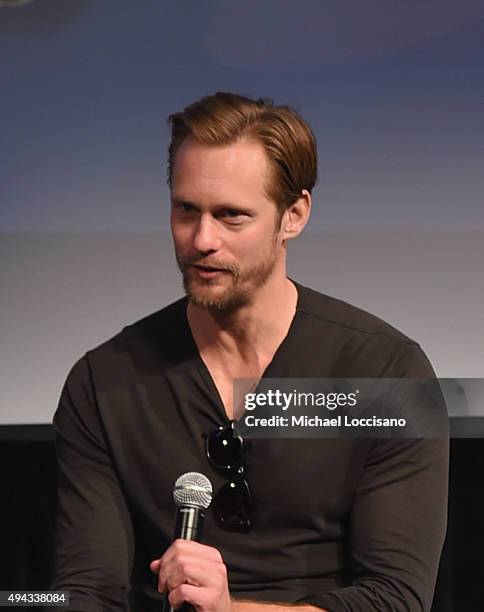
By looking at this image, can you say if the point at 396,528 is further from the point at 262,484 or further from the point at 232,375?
the point at 232,375

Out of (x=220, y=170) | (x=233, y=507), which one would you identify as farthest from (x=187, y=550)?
(x=220, y=170)

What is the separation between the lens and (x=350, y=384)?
1808 mm

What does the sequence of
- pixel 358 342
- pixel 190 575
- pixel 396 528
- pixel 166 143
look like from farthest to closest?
pixel 166 143 < pixel 358 342 < pixel 396 528 < pixel 190 575

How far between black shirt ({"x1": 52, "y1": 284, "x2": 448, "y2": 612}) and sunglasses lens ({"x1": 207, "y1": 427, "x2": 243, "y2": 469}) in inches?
0.6

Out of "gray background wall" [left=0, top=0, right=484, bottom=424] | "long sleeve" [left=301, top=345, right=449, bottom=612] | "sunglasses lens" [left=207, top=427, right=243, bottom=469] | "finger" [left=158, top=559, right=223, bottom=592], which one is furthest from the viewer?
"gray background wall" [left=0, top=0, right=484, bottom=424]

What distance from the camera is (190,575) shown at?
4.66ft

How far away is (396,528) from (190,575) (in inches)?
14.6

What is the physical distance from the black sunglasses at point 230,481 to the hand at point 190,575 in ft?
0.91

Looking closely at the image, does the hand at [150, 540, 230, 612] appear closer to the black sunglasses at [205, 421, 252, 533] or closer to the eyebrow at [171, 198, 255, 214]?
the black sunglasses at [205, 421, 252, 533]

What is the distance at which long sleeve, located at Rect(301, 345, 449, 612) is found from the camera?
64.7 inches

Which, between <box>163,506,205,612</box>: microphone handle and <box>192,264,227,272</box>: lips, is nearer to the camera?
<box>163,506,205,612</box>: microphone handle

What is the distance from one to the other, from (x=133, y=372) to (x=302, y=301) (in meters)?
0.28

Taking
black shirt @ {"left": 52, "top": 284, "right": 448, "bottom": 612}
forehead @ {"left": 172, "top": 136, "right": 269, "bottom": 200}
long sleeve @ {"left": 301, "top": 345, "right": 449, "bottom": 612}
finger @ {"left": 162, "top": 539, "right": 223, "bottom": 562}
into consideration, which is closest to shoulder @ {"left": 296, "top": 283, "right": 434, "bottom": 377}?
black shirt @ {"left": 52, "top": 284, "right": 448, "bottom": 612}

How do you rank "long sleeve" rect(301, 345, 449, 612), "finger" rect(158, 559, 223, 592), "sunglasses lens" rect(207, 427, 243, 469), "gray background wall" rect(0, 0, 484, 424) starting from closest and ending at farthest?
"finger" rect(158, 559, 223, 592) → "long sleeve" rect(301, 345, 449, 612) → "sunglasses lens" rect(207, 427, 243, 469) → "gray background wall" rect(0, 0, 484, 424)
